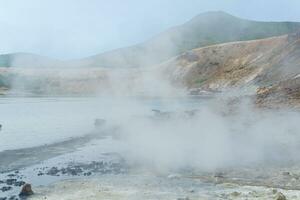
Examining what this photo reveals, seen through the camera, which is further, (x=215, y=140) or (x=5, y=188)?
(x=215, y=140)

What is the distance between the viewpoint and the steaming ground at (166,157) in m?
20.4

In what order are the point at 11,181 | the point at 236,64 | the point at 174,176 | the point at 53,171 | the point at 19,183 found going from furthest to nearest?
the point at 236,64 → the point at 53,171 → the point at 11,181 → the point at 174,176 → the point at 19,183

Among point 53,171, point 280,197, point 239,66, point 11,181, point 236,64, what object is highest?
point 236,64

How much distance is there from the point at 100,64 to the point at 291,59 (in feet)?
360

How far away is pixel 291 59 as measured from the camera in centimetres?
8219

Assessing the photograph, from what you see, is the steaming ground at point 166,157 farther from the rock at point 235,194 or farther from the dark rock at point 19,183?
the dark rock at point 19,183

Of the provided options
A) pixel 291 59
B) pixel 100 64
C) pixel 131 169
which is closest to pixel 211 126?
pixel 131 169

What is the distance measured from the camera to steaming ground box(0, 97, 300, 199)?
66.8ft

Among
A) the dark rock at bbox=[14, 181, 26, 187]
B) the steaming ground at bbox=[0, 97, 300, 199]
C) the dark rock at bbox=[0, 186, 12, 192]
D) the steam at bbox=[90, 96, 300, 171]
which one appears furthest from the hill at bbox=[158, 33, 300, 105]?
the dark rock at bbox=[0, 186, 12, 192]

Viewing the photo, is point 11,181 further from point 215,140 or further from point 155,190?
point 215,140

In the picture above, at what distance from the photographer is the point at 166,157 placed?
2831cm

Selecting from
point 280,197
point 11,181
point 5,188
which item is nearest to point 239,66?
point 11,181

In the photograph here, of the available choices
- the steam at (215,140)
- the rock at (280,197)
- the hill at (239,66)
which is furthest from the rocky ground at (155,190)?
the hill at (239,66)

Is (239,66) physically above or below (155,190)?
above
